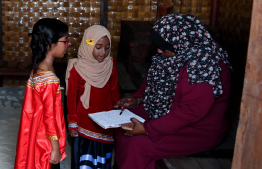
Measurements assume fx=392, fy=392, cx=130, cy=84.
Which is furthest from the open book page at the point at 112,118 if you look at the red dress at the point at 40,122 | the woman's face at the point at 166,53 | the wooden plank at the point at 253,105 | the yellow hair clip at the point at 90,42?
the wooden plank at the point at 253,105

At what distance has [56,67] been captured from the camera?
18.0ft

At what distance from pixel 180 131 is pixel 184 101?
0.23 m

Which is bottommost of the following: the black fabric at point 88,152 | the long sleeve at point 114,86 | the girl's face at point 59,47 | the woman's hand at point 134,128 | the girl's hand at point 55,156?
the black fabric at point 88,152

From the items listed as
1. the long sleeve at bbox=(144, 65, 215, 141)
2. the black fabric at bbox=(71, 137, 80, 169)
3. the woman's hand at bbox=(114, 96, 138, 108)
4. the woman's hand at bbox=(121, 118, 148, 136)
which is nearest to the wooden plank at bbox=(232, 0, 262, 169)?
the long sleeve at bbox=(144, 65, 215, 141)

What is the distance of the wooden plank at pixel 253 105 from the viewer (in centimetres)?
154

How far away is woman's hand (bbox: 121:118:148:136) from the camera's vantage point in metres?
2.70

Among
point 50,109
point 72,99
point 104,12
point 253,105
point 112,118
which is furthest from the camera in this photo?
point 104,12

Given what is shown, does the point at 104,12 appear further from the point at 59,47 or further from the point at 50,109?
the point at 50,109

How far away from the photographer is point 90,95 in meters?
3.28

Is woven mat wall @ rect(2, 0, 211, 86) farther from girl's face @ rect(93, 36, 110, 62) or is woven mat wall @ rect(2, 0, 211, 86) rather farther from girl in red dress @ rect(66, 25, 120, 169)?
girl's face @ rect(93, 36, 110, 62)

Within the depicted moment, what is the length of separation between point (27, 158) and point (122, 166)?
25.6 inches

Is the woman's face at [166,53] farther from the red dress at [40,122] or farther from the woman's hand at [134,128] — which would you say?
the red dress at [40,122]

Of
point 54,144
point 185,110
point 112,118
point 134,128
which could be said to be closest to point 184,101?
point 185,110

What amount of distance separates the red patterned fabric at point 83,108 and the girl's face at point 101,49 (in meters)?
0.21
